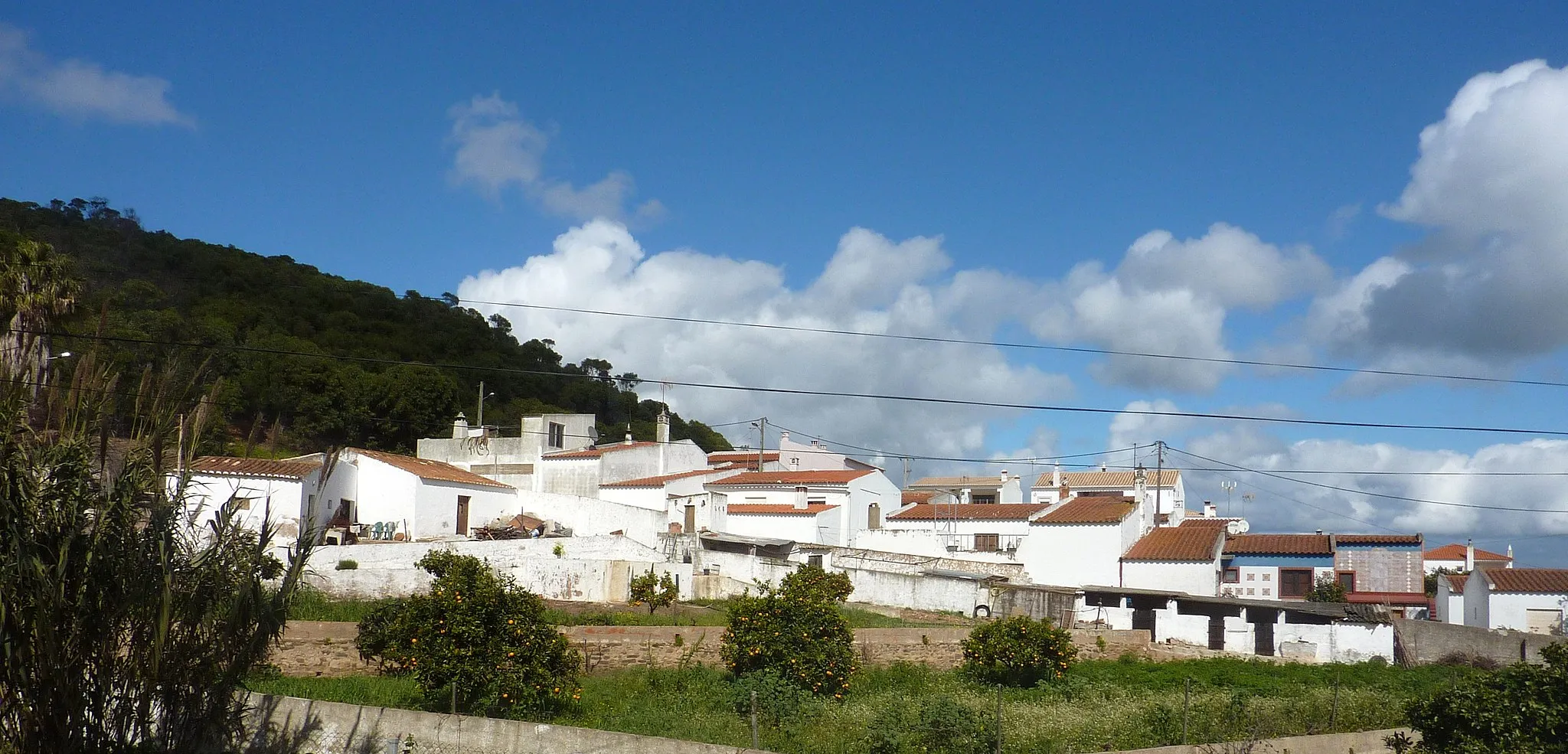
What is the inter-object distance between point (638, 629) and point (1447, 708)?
15823mm

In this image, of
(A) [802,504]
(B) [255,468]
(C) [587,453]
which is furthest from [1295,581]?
(B) [255,468]

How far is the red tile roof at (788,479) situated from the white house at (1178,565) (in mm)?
11471

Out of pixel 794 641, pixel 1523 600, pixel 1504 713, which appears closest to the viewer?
pixel 1504 713

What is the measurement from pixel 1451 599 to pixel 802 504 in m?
22.6

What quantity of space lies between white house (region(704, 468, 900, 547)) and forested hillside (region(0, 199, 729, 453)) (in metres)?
7.91

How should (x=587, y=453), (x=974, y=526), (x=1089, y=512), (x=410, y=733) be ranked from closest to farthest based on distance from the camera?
(x=410, y=733) < (x=1089, y=512) < (x=974, y=526) < (x=587, y=453)

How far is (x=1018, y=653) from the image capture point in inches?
937

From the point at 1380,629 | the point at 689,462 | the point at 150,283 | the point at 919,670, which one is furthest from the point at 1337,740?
the point at 150,283

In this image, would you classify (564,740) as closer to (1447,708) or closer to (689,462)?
(1447,708)

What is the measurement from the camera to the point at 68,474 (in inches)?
422

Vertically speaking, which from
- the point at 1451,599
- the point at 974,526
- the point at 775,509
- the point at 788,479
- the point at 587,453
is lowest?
the point at 1451,599

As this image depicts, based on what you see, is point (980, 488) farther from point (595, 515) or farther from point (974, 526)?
point (595, 515)

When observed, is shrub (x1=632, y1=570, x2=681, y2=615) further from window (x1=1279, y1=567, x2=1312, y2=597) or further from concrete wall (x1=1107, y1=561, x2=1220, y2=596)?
window (x1=1279, y1=567, x2=1312, y2=597)

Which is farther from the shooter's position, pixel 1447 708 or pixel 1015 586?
pixel 1015 586
